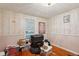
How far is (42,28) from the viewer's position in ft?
3.83

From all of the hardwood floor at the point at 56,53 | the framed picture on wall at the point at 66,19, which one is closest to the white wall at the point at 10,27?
the hardwood floor at the point at 56,53

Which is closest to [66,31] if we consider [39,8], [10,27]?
[39,8]

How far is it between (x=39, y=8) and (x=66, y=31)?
44 centimetres

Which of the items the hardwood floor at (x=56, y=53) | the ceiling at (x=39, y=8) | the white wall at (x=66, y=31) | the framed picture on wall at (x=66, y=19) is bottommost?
the hardwood floor at (x=56, y=53)

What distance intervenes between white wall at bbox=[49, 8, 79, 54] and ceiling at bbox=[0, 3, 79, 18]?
58mm

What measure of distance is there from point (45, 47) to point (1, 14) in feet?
2.27

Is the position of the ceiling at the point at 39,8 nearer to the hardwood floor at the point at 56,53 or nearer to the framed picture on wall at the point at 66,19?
the framed picture on wall at the point at 66,19

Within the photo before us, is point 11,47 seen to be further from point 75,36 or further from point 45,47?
point 75,36

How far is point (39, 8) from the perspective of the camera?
1.11 meters

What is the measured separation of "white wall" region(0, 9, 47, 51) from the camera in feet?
3.51

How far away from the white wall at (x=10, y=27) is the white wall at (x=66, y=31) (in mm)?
255

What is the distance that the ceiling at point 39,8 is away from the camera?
1055mm

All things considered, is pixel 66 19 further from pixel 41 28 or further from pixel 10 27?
pixel 10 27

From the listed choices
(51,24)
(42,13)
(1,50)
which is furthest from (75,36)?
(1,50)
